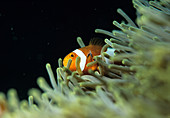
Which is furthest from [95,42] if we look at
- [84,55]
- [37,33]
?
[37,33]

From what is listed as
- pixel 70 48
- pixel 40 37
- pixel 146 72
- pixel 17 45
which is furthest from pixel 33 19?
pixel 146 72

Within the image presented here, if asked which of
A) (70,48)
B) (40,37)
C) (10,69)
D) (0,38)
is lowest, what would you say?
(70,48)

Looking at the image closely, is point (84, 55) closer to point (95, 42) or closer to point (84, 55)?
point (84, 55)

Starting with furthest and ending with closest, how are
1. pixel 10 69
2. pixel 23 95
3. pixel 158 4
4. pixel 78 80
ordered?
1. pixel 10 69
2. pixel 23 95
3. pixel 158 4
4. pixel 78 80

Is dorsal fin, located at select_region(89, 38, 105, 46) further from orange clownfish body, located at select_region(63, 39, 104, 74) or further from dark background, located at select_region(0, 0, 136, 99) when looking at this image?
dark background, located at select_region(0, 0, 136, 99)

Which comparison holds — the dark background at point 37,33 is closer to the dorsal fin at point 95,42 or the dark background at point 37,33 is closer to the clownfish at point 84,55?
the dorsal fin at point 95,42

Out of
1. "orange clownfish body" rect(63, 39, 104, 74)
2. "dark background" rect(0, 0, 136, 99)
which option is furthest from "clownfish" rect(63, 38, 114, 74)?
"dark background" rect(0, 0, 136, 99)

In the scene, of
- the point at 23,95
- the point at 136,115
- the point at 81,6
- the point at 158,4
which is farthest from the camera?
the point at 81,6

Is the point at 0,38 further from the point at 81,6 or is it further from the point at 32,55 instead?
the point at 81,6
